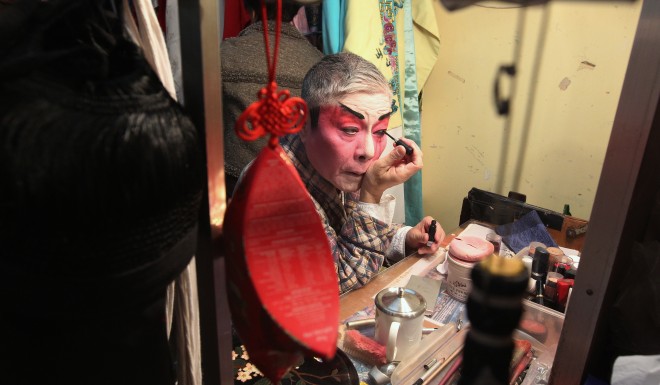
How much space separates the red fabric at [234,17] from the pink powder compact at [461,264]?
1177mm

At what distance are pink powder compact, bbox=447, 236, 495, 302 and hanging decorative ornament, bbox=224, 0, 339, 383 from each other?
2.51 ft

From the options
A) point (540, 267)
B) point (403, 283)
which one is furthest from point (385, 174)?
point (540, 267)

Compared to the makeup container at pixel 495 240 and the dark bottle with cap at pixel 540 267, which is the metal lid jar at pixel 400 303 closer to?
the dark bottle with cap at pixel 540 267

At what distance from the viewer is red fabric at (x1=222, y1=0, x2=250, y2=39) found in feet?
5.66

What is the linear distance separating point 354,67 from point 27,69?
88cm

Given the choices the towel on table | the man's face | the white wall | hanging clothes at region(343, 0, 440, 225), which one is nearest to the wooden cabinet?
the man's face

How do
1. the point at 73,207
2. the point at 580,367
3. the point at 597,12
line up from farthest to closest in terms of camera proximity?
the point at 597,12 → the point at 580,367 → the point at 73,207

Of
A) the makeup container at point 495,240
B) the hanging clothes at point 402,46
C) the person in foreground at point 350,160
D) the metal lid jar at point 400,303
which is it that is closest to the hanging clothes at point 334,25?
the hanging clothes at point 402,46

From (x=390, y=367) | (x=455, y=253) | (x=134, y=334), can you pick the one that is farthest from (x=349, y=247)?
(x=134, y=334)

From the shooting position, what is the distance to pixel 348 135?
1071 mm

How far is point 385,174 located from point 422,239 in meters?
0.25

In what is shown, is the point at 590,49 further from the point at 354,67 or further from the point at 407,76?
the point at 354,67

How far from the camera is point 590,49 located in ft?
6.03

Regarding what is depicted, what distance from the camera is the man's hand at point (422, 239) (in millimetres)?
1317
